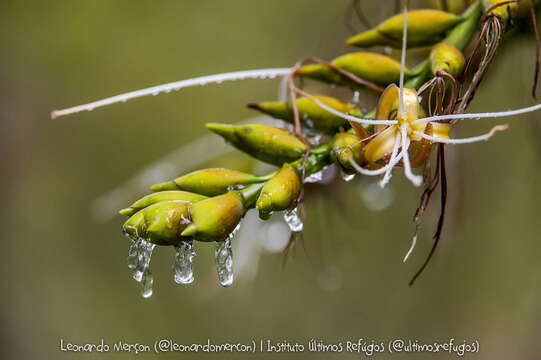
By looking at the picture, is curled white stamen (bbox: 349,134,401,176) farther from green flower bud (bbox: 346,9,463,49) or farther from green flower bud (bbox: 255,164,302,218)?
green flower bud (bbox: 346,9,463,49)

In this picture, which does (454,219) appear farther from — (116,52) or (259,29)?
(116,52)

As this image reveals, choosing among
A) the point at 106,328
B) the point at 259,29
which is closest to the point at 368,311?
the point at 106,328

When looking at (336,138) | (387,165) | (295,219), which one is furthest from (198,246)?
(387,165)

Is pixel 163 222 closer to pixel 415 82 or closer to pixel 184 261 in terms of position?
pixel 184 261

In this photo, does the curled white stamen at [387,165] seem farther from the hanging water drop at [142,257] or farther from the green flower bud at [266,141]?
the hanging water drop at [142,257]

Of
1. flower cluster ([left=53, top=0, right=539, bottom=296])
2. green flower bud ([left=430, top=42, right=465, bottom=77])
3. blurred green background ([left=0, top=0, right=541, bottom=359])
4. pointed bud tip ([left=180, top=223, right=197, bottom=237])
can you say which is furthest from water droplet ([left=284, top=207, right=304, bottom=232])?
blurred green background ([left=0, top=0, right=541, bottom=359])
